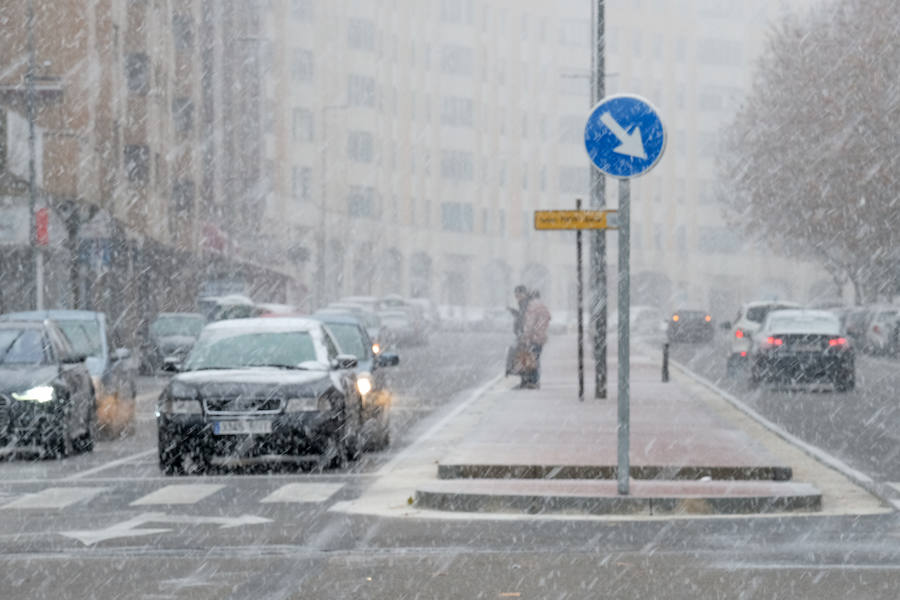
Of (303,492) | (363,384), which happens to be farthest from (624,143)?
(363,384)

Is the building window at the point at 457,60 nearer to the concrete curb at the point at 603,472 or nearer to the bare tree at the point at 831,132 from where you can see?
the bare tree at the point at 831,132

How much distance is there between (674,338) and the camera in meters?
61.9

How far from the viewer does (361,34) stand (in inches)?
3853

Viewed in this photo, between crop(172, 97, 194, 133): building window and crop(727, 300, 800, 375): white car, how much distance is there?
27397mm

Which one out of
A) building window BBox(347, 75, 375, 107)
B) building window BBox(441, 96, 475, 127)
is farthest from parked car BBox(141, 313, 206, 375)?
building window BBox(441, 96, 475, 127)

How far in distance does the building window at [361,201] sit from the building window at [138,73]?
4531cm

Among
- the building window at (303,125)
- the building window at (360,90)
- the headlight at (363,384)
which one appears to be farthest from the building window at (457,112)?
the headlight at (363,384)

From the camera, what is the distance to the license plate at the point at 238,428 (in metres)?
15.4

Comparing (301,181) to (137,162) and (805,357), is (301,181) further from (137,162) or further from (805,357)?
(805,357)

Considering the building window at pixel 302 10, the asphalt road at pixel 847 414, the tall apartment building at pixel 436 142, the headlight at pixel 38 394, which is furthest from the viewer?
the tall apartment building at pixel 436 142

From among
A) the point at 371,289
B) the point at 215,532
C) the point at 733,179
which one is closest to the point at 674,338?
the point at 733,179

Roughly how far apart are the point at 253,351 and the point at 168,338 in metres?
22.0

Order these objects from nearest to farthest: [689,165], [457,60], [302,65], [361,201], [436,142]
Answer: [302,65]
[361,201]
[436,142]
[457,60]
[689,165]

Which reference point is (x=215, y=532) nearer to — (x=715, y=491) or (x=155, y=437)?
(x=715, y=491)
